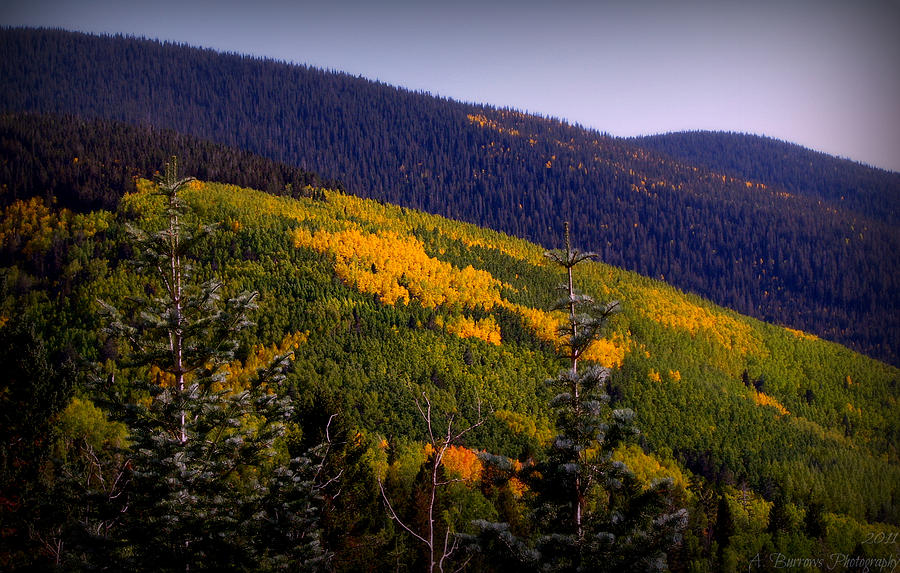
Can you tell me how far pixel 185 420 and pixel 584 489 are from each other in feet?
34.4

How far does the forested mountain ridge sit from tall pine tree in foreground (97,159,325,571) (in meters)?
49.4

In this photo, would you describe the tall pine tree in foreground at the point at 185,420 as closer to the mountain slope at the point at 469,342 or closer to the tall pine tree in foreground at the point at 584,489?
the tall pine tree in foreground at the point at 584,489

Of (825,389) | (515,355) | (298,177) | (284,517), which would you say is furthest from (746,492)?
(298,177)

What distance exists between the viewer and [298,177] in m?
186

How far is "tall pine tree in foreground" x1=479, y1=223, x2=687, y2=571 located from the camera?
13.4 meters

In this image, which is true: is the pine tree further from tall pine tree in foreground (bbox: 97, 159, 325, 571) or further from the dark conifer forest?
tall pine tree in foreground (bbox: 97, 159, 325, 571)

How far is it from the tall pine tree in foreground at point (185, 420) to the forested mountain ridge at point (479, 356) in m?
49.4

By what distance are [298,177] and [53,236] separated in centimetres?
7551

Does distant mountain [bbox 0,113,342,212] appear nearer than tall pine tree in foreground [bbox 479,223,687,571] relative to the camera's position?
No

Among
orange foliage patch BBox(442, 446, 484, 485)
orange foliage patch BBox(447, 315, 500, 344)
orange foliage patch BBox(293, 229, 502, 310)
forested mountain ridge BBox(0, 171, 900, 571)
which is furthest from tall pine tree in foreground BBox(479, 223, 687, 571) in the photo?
orange foliage patch BBox(293, 229, 502, 310)

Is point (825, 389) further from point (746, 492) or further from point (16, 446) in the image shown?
point (16, 446)

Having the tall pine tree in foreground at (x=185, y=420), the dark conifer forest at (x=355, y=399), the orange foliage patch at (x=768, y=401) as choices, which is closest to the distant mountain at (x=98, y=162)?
the dark conifer forest at (x=355, y=399)

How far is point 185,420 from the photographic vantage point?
16047mm

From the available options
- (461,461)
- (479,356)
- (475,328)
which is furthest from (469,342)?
(461,461)
